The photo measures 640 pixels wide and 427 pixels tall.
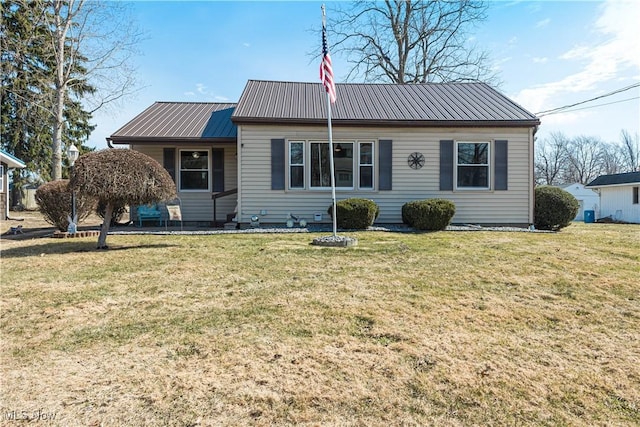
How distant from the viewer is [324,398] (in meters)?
2.38

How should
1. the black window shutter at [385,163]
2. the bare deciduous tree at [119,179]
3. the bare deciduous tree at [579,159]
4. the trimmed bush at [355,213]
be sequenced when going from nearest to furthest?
the bare deciduous tree at [119,179], the trimmed bush at [355,213], the black window shutter at [385,163], the bare deciduous tree at [579,159]

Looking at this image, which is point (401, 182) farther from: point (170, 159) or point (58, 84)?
point (58, 84)

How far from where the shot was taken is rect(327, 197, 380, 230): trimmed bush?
965 cm

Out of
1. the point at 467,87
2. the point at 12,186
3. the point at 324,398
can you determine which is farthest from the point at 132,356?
the point at 12,186

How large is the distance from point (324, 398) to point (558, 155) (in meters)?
61.4

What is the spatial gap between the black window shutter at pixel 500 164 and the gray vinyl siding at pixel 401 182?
0.49 ft

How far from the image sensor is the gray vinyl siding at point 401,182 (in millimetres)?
10711

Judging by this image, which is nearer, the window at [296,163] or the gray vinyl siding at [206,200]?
the window at [296,163]

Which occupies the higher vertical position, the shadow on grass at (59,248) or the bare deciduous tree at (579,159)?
the bare deciduous tree at (579,159)

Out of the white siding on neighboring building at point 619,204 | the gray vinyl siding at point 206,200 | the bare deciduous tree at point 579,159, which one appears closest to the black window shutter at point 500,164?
the gray vinyl siding at point 206,200

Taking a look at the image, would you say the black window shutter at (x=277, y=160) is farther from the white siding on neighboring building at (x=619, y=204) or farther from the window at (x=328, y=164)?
the white siding on neighboring building at (x=619, y=204)

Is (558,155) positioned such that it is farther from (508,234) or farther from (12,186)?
(12,186)

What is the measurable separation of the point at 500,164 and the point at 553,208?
2.20 metres

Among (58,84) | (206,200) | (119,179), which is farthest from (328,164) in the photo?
(58,84)
